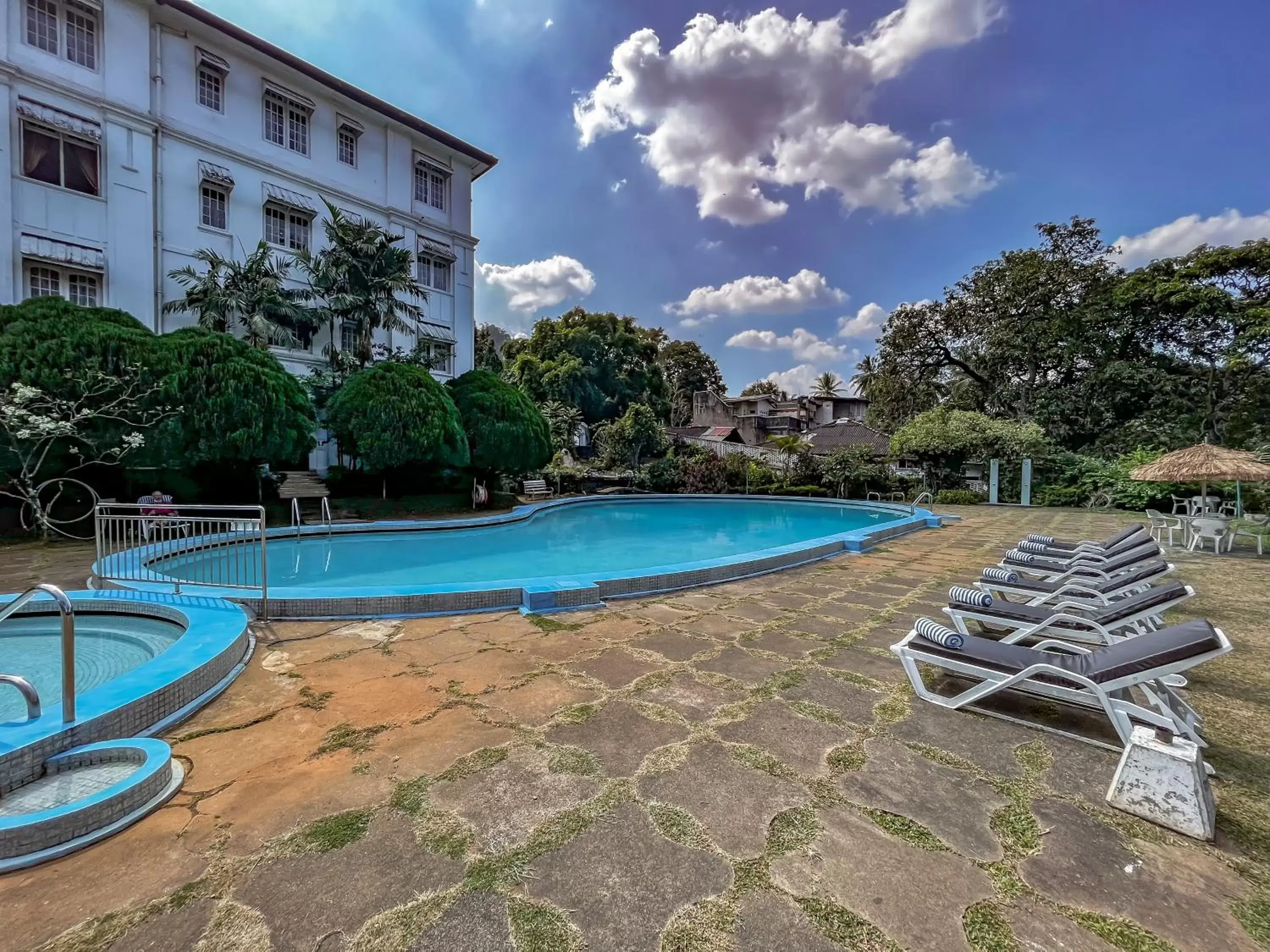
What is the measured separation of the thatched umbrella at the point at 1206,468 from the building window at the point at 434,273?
20.6m

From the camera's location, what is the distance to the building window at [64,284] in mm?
12602

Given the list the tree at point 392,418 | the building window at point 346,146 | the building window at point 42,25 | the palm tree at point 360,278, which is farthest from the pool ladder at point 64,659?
the building window at point 346,146

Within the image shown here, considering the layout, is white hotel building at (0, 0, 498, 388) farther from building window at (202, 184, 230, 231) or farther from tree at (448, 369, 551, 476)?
tree at (448, 369, 551, 476)

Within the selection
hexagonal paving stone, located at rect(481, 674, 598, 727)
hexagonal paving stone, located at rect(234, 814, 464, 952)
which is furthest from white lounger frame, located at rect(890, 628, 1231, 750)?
hexagonal paving stone, located at rect(234, 814, 464, 952)

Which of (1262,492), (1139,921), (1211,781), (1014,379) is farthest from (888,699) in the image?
(1014,379)

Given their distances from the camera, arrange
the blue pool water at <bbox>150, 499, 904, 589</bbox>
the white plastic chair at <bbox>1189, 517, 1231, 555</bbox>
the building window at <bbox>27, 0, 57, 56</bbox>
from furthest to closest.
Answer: the building window at <bbox>27, 0, 57, 56</bbox> → the white plastic chair at <bbox>1189, 517, 1231, 555</bbox> → the blue pool water at <bbox>150, 499, 904, 589</bbox>

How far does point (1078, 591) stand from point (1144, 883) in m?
3.55

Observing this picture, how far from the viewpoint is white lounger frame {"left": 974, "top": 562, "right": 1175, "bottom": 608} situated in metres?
4.55

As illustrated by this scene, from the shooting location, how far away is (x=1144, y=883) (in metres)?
1.89

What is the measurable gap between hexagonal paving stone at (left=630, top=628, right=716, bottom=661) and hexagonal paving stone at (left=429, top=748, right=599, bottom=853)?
1.62m

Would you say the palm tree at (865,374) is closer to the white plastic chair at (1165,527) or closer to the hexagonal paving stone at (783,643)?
the white plastic chair at (1165,527)

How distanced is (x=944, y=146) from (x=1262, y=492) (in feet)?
38.8

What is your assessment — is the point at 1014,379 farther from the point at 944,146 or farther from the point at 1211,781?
the point at 1211,781

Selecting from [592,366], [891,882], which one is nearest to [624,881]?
[891,882]
